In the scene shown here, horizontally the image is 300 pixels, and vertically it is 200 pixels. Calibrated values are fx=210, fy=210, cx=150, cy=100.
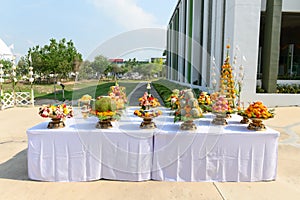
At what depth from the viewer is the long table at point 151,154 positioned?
99.3 inches

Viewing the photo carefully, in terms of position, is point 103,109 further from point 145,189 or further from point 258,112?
point 258,112

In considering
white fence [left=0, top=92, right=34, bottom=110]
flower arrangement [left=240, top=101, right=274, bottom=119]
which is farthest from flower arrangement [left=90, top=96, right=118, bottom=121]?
white fence [left=0, top=92, right=34, bottom=110]

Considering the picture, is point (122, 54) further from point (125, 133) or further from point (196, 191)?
point (196, 191)

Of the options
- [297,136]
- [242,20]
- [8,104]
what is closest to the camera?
[297,136]

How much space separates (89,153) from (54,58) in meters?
20.9

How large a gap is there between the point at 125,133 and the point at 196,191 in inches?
41.8

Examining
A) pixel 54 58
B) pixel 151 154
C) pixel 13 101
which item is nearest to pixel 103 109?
pixel 151 154

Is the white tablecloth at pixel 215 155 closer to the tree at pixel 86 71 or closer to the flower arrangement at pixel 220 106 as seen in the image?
the flower arrangement at pixel 220 106

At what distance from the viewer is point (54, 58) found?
21.0 meters

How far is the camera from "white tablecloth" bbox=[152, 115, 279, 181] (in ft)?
8.30

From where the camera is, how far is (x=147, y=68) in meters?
3.54

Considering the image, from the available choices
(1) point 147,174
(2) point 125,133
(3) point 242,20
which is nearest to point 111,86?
(2) point 125,133

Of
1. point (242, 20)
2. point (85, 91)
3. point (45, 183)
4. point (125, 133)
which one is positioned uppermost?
point (242, 20)

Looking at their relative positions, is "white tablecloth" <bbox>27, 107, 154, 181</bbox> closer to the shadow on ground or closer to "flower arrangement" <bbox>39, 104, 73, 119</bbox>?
"flower arrangement" <bbox>39, 104, 73, 119</bbox>
